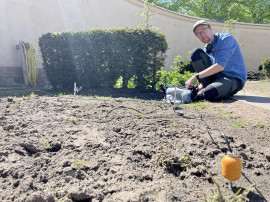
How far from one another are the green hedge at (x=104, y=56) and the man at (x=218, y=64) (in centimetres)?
202

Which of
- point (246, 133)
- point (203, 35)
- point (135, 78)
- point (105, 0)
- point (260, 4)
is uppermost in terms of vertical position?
point (260, 4)

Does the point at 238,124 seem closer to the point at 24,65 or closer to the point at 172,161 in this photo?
the point at 172,161

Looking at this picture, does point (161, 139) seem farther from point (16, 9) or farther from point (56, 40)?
point (16, 9)

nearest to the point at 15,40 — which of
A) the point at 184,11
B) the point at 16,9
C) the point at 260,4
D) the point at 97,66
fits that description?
the point at 16,9

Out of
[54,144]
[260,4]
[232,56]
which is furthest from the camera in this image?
[260,4]

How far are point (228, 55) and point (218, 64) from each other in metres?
0.24

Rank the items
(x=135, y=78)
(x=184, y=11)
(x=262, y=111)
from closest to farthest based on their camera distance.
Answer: (x=262, y=111) → (x=135, y=78) → (x=184, y=11)

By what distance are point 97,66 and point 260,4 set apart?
20.2 m

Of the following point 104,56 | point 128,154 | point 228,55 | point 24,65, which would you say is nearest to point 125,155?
point 128,154

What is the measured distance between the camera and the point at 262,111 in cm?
308

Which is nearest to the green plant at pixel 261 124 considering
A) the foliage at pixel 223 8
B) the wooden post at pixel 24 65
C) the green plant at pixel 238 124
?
the green plant at pixel 238 124

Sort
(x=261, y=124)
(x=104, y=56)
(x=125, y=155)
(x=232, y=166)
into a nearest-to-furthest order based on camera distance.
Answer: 1. (x=232, y=166)
2. (x=125, y=155)
3. (x=261, y=124)
4. (x=104, y=56)

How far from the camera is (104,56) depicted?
20.4ft

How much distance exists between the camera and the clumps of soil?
1.50m
